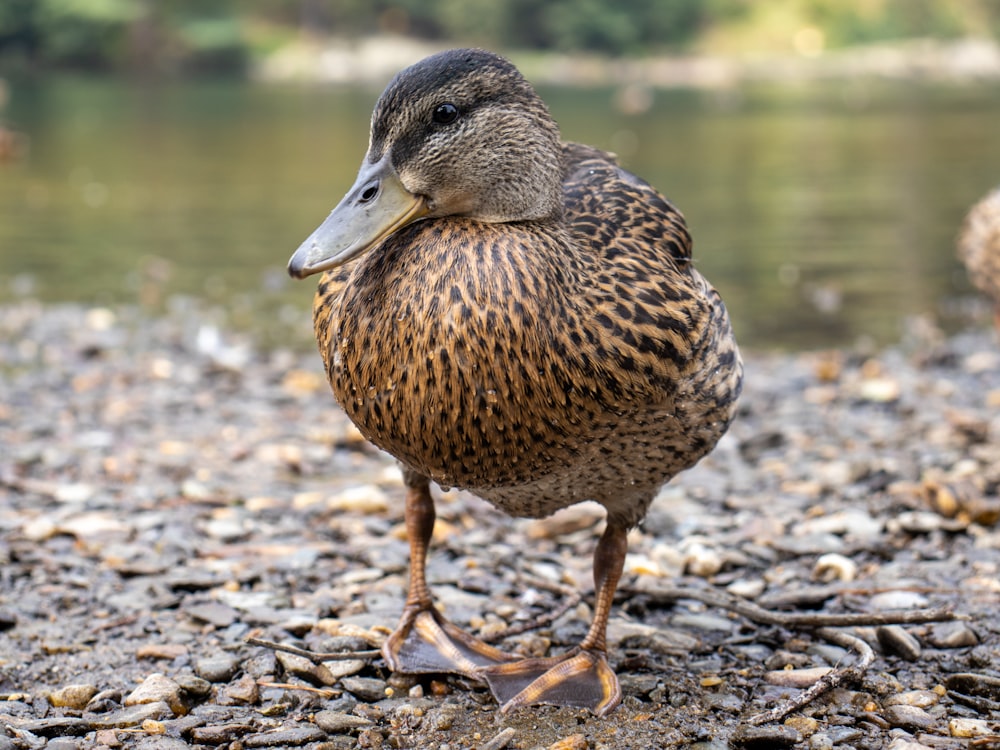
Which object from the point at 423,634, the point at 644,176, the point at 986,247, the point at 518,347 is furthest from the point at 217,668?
the point at 644,176

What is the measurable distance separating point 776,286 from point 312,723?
8.49 meters

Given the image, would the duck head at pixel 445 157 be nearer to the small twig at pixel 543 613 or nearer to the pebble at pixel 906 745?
the small twig at pixel 543 613

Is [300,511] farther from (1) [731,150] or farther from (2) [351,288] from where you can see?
(1) [731,150]

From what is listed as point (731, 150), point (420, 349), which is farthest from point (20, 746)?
point (731, 150)

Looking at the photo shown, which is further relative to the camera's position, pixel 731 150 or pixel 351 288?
pixel 731 150

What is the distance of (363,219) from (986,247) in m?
5.51

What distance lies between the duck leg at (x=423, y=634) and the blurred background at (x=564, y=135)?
5.40 m

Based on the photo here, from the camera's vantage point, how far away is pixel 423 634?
141 inches

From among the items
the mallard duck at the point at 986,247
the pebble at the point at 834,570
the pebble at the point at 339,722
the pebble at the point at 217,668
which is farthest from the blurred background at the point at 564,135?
the pebble at the point at 339,722

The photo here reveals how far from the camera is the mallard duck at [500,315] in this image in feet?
9.48

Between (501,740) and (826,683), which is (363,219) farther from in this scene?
(826,683)

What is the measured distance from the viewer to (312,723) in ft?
10.2

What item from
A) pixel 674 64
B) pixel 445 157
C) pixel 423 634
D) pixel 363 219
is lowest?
pixel 423 634

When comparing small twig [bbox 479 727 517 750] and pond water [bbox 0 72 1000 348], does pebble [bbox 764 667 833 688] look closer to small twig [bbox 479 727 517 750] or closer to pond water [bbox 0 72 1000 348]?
small twig [bbox 479 727 517 750]
